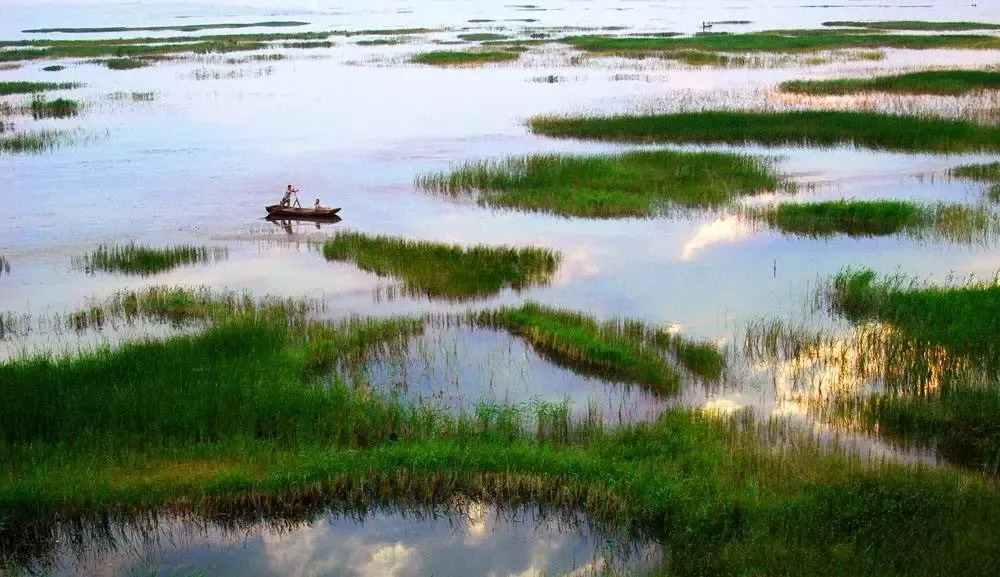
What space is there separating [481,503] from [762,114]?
2651 centimetres

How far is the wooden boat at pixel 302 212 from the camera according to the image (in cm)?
2483

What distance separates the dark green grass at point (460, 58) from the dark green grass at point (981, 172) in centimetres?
3960

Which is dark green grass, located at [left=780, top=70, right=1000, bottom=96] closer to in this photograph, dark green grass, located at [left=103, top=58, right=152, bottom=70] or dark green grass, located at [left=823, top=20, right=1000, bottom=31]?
dark green grass, located at [left=823, top=20, right=1000, bottom=31]

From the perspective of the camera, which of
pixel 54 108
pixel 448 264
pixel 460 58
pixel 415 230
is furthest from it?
pixel 460 58

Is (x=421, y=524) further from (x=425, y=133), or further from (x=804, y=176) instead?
(x=425, y=133)

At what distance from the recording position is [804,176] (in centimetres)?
2762

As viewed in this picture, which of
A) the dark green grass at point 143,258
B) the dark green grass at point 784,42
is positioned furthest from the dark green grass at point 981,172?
the dark green grass at point 784,42

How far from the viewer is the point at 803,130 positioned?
107 feet

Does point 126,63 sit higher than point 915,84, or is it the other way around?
point 126,63

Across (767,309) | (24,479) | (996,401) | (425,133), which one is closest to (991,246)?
(767,309)

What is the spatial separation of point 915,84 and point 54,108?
36.8 meters

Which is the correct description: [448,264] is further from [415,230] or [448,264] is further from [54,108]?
[54,108]

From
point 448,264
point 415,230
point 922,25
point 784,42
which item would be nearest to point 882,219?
point 448,264

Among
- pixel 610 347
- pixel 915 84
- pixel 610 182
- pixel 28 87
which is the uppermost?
pixel 28 87
